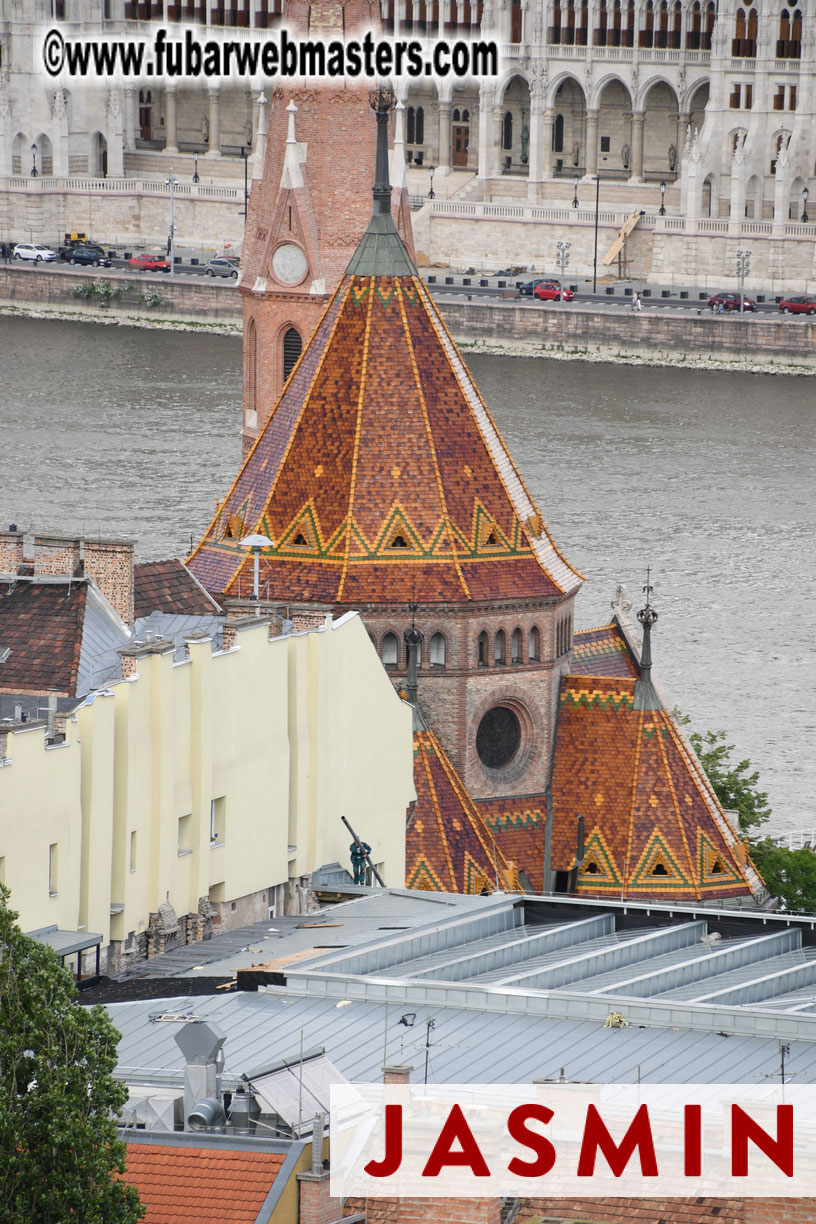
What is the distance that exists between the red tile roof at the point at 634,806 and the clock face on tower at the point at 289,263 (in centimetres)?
1725

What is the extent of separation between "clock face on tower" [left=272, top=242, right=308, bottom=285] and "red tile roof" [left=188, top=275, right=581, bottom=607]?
15.2m

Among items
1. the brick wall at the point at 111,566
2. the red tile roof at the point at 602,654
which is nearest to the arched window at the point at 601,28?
the red tile roof at the point at 602,654

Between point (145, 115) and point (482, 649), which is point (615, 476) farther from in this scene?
point (145, 115)

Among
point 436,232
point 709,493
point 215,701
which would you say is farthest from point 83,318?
point 215,701

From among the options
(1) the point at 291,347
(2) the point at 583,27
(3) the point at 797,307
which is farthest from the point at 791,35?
(1) the point at 291,347

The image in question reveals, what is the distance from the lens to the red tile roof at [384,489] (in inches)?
2018

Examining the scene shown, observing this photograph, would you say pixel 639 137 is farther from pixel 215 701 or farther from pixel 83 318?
pixel 215 701

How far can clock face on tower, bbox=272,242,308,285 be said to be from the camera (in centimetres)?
6800

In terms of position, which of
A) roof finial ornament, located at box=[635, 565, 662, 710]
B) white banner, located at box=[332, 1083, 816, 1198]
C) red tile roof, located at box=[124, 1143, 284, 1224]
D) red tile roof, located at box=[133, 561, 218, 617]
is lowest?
red tile roof, located at box=[124, 1143, 284, 1224]

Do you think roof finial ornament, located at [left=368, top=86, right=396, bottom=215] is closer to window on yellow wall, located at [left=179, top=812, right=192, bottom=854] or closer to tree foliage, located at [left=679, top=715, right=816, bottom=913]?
tree foliage, located at [left=679, top=715, right=816, bottom=913]

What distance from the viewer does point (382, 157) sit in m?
54.8

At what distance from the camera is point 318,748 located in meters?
40.6

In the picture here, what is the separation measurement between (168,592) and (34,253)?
339 feet

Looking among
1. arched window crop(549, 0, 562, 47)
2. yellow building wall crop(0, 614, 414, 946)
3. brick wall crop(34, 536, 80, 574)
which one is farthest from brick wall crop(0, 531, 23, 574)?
arched window crop(549, 0, 562, 47)
